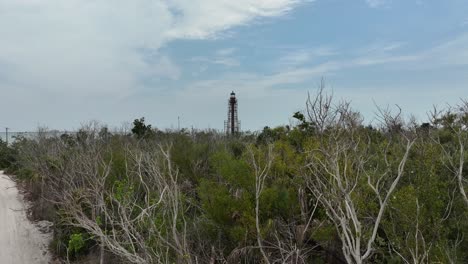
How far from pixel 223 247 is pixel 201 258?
60 cm

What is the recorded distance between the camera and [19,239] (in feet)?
43.4

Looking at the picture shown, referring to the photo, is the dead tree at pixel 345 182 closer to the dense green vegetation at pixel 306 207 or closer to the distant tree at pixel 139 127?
the dense green vegetation at pixel 306 207

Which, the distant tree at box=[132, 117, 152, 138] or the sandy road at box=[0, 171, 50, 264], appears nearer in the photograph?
the sandy road at box=[0, 171, 50, 264]

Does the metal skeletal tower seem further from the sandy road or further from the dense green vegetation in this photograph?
the dense green vegetation

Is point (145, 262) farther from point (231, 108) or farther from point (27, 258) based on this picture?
point (231, 108)

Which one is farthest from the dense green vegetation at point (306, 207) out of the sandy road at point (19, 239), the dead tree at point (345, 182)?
the sandy road at point (19, 239)

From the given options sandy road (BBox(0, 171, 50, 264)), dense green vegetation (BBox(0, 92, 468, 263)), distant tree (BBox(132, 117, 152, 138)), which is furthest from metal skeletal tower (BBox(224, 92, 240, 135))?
dense green vegetation (BBox(0, 92, 468, 263))

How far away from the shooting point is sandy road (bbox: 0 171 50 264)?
11817mm

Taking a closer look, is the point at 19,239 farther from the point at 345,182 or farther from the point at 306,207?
the point at 345,182

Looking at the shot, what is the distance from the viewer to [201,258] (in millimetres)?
7793

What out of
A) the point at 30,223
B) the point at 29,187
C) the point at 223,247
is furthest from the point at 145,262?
the point at 29,187

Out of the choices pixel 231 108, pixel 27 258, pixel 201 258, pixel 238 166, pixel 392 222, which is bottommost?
pixel 27 258

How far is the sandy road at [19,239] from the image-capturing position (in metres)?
11.8

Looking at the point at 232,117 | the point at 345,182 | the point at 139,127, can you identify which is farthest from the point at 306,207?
the point at 232,117
